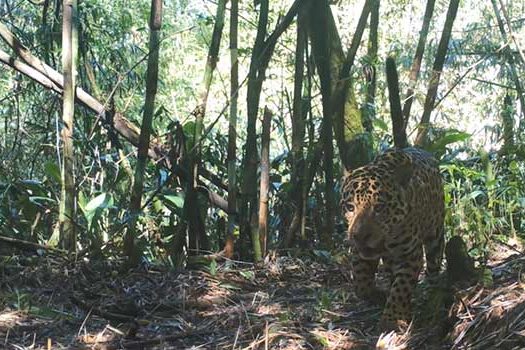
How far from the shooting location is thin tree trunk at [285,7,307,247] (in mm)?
5348

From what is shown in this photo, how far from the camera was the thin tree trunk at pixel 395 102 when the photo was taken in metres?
4.67

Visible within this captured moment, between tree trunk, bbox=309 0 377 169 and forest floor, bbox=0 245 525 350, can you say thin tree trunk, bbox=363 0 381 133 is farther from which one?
forest floor, bbox=0 245 525 350

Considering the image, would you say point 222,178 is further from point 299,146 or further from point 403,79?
point 403,79

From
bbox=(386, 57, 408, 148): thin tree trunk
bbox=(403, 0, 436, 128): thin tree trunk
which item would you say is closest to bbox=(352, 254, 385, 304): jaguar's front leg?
bbox=(386, 57, 408, 148): thin tree trunk

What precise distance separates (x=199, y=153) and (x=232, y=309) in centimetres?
153

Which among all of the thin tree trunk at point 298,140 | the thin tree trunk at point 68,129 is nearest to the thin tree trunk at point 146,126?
the thin tree trunk at point 68,129

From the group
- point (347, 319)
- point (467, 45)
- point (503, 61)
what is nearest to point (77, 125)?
point (347, 319)

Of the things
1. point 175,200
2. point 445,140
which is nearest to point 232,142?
point 175,200

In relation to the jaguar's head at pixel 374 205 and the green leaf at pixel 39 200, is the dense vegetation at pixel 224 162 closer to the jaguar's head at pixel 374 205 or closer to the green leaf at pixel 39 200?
the green leaf at pixel 39 200

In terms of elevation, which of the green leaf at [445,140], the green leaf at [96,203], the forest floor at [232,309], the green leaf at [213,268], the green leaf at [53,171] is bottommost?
the forest floor at [232,309]

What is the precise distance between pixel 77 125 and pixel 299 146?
A: 1980 mm

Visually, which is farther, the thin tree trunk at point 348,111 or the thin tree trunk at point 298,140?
the thin tree trunk at point 298,140

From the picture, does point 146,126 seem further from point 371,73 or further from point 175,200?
point 371,73

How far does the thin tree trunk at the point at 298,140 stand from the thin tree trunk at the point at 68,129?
5.28 ft
